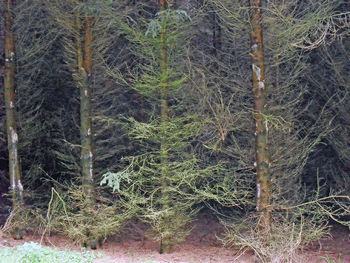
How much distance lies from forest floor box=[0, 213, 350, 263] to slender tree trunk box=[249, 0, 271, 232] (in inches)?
53.8

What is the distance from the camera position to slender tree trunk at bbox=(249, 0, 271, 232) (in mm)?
8516

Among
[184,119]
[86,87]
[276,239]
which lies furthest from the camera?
[86,87]

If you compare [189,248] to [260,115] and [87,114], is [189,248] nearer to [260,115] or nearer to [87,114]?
[260,115]

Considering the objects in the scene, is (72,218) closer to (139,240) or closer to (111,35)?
(139,240)

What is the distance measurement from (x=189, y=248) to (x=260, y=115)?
4.22 meters

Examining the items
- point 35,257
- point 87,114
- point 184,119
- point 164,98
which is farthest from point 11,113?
point 35,257

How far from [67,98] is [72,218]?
4.32 m

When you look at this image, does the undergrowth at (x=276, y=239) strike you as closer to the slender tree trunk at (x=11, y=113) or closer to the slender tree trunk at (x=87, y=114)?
the slender tree trunk at (x=87, y=114)

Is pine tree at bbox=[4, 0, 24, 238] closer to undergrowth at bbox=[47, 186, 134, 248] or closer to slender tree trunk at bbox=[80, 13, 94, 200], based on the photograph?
undergrowth at bbox=[47, 186, 134, 248]

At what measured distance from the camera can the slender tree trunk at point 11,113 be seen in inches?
399

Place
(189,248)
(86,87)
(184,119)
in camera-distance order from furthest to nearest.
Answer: (189,248) → (86,87) → (184,119)

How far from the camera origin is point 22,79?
11.0m

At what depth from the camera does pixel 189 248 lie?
34.3 feet

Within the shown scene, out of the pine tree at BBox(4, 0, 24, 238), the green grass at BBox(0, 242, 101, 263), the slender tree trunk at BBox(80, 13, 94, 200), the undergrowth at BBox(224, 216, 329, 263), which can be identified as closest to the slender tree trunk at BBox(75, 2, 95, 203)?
the slender tree trunk at BBox(80, 13, 94, 200)
